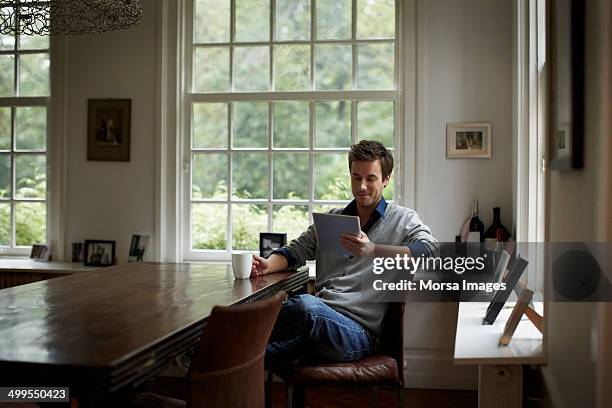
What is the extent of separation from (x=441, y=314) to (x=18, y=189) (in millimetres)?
3030

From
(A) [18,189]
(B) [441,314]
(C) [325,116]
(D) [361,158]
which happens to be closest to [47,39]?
(A) [18,189]

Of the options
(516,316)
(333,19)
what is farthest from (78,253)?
(516,316)

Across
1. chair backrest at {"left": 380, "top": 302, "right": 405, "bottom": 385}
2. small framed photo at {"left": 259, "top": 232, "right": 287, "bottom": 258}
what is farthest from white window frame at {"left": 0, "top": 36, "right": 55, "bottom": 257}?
chair backrest at {"left": 380, "top": 302, "right": 405, "bottom": 385}

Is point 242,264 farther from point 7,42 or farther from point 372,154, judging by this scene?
point 7,42

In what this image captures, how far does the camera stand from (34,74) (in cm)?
510

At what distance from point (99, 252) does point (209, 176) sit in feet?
2.92

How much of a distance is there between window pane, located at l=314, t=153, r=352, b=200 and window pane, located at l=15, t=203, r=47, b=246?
1.94 m

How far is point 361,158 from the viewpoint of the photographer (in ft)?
10.8

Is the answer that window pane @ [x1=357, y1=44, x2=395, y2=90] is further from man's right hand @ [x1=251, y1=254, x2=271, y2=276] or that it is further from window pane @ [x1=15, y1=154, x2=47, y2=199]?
window pane @ [x1=15, y1=154, x2=47, y2=199]

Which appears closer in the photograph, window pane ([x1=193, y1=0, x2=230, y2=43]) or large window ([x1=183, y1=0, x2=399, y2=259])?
large window ([x1=183, y1=0, x2=399, y2=259])

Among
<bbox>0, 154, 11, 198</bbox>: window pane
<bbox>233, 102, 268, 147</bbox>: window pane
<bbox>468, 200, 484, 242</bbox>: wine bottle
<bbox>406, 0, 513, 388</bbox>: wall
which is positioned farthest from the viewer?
<bbox>0, 154, 11, 198</bbox>: window pane

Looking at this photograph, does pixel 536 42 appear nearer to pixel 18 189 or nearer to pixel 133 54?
pixel 133 54

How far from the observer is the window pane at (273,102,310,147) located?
4781 mm

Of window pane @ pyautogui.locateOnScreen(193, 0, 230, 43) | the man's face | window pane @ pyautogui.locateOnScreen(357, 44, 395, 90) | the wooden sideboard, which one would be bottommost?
the wooden sideboard
